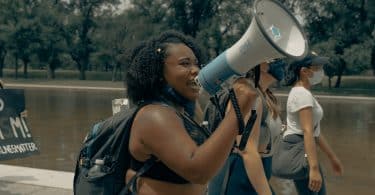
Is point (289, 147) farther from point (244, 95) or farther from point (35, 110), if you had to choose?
point (35, 110)

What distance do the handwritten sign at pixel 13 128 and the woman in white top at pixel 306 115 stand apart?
3.32 meters

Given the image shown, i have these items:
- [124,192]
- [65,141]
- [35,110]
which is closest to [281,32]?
[124,192]

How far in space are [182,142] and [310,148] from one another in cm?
187

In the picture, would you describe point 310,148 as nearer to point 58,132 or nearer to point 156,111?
point 156,111

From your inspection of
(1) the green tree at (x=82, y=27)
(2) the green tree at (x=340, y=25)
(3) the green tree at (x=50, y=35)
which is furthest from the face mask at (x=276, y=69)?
(1) the green tree at (x=82, y=27)

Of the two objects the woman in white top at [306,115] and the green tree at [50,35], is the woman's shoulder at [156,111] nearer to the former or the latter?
the woman in white top at [306,115]

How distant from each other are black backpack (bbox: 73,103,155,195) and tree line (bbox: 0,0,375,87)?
42692 mm

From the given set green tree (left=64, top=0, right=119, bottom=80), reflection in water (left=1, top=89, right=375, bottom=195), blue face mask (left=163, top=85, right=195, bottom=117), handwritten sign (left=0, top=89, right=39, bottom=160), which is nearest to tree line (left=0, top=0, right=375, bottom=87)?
green tree (left=64, top=0, right=119, bottom=80)

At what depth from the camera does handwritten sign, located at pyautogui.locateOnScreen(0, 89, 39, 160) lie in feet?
19.4

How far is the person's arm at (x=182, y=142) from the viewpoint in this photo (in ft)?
5.97

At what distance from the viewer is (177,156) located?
1.90 meters

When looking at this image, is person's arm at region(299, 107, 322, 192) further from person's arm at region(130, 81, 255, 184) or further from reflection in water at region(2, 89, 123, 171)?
reflection in water at region(2, 89, 123, 171)

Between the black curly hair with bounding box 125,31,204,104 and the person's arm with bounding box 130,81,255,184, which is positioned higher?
the black curly hair with bounding box 125,31,204,104

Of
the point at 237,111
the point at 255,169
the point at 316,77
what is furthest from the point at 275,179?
the point at 237,111
